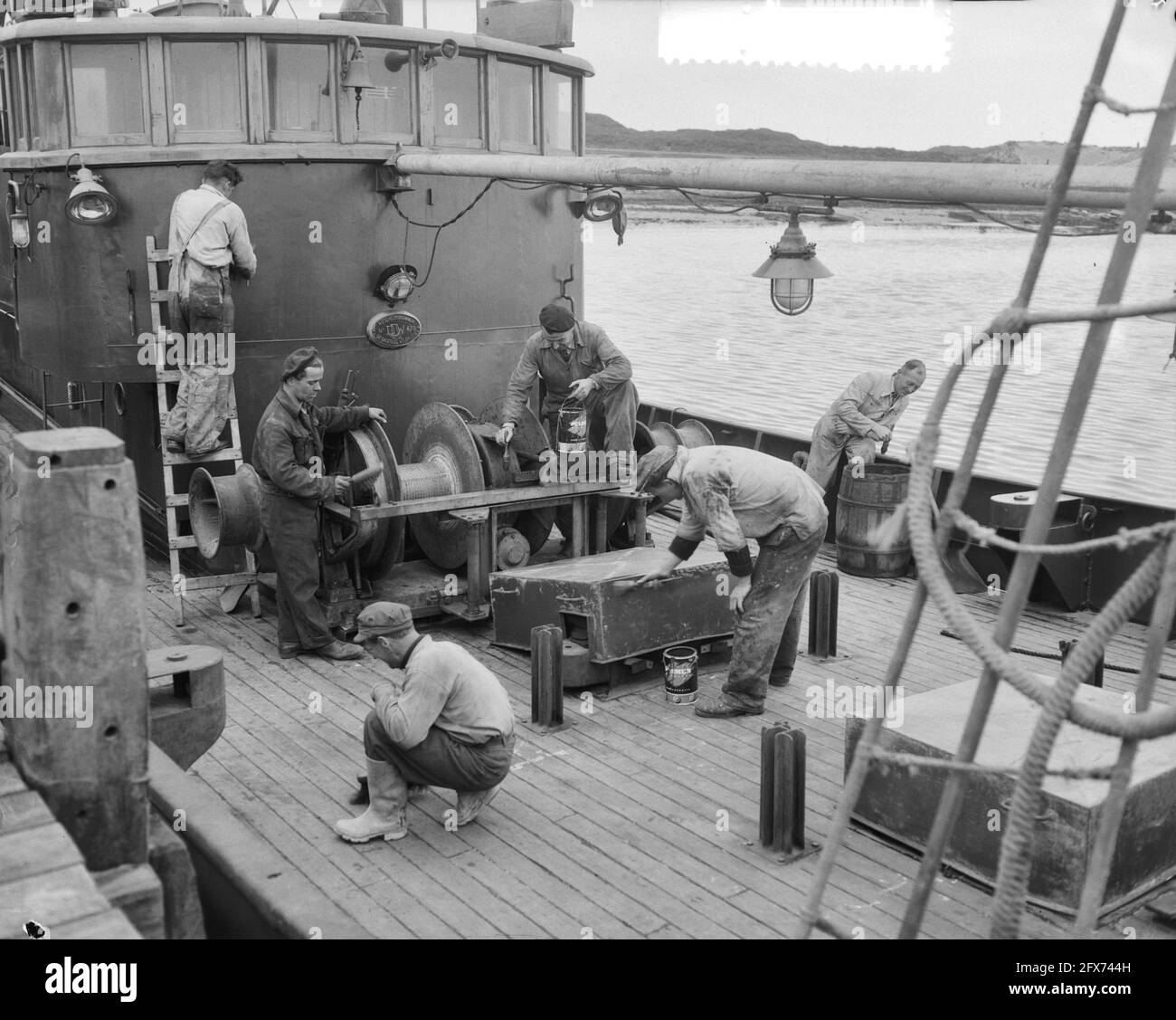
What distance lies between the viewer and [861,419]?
1177cm

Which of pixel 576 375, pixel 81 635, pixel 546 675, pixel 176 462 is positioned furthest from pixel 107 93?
pixel 81 635

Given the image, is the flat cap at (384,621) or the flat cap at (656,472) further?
the flat cap at (656,472)

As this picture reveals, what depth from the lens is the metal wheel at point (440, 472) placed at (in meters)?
9.68

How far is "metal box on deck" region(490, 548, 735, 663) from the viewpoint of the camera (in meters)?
8.35

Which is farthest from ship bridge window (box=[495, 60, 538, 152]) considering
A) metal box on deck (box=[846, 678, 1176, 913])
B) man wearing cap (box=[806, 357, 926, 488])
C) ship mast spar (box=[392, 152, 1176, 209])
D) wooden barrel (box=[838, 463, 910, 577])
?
metal box on deck (box=[846, 678, 1176, 913])

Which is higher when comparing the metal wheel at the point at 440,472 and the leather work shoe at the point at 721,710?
the metal wheel at the point at 440,472

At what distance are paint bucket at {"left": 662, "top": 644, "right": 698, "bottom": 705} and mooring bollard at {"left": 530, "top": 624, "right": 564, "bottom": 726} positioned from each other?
74 centimetres

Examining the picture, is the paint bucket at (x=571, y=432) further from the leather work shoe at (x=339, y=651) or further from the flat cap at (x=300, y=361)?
the leather work shoe at (x=339, y=651)

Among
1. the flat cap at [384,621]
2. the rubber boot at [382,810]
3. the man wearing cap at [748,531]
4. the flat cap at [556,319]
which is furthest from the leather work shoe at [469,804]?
the flat cap at [556,319]

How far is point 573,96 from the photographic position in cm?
1259

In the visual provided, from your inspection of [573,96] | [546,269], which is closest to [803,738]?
[546,269]

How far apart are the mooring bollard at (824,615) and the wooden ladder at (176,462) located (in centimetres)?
412

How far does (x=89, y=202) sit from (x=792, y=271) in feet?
17.5
